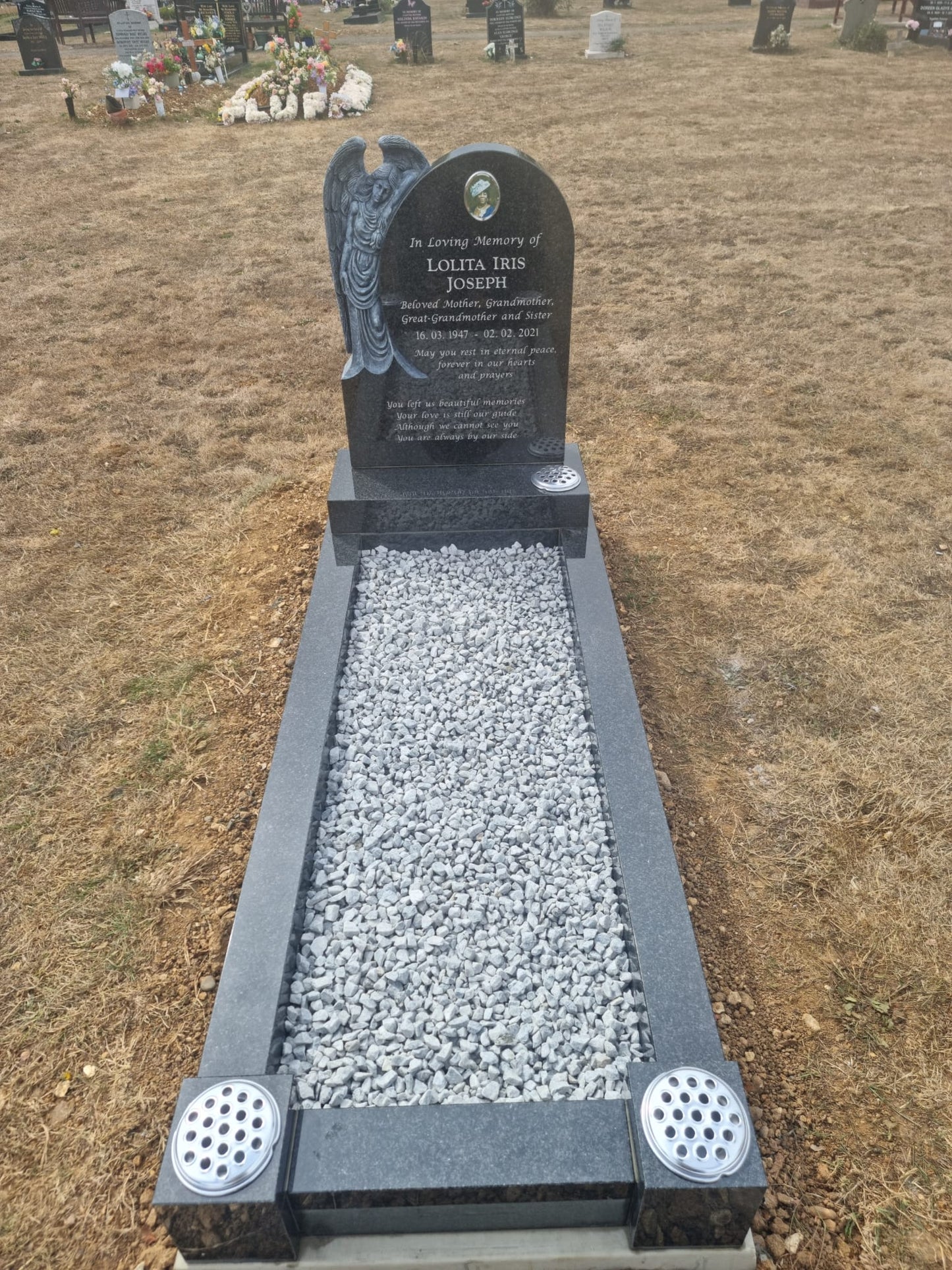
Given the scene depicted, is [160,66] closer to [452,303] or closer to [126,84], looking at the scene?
[126,84]

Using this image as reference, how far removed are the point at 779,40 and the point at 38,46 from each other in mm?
15895

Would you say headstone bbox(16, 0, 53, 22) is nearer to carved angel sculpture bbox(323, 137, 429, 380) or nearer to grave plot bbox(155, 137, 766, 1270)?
carved angel sculpture bbox(323, 137, 429, 380)

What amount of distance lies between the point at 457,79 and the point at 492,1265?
784 inches

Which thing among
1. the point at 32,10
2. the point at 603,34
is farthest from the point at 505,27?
the point at 32,10

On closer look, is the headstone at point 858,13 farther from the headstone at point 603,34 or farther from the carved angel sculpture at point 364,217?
the carved angel sculpture at point 364,217

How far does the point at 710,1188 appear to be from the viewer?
2328 mm

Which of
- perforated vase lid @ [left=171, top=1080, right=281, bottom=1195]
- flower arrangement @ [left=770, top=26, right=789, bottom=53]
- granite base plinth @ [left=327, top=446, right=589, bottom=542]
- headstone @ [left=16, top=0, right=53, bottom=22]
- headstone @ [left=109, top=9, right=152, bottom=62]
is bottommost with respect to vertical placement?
perforated vase lid @ [left=171, top=1080, right=281, bottom=1195]

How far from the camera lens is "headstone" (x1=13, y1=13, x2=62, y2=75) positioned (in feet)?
59.0

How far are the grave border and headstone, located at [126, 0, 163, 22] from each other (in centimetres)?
2468

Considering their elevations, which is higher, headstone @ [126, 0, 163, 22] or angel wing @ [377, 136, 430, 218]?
headstone @ [126, 0, 163, 22]

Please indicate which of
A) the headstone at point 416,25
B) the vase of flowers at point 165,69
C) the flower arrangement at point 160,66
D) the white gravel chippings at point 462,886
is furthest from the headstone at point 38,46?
the white gravel chippings at point 462,886

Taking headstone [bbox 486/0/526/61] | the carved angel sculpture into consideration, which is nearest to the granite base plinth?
the carved angel sculpture

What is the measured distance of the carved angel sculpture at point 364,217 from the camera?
4.57 m

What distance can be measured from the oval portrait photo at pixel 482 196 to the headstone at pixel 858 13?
20326 mm
